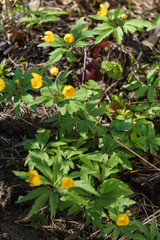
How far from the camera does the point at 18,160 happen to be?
2.78m

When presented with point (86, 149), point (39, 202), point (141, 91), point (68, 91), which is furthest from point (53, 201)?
point (141, 91)

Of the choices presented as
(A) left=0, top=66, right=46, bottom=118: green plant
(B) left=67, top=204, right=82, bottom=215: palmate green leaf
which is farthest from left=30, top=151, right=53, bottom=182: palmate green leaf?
(A) left=0, top=66, right=46, bottom=118: green plant

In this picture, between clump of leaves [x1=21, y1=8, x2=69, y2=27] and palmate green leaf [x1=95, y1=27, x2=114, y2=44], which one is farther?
clump of leaves [x1=21, y1=8, x2=69, y2=27]

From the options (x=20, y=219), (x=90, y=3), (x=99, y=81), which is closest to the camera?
(x=20, y=219)

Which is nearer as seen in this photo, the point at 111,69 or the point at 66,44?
the point at 66,44

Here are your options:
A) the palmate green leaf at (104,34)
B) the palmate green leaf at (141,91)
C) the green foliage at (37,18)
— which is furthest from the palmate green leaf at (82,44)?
the green foliage at (37,18)

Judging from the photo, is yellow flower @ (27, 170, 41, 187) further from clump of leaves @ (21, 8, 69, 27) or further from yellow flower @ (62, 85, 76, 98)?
clump of leaves @ (21, 8, 69, 27)

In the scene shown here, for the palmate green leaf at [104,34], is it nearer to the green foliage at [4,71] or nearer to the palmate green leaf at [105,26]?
the palmate green leaf at [105,26]

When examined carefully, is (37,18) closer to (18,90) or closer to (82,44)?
(82,44)

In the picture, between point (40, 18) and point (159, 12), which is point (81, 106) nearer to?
point (40, 18)

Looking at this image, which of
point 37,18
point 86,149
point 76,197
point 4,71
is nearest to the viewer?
point 76,197

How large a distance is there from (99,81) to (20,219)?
222 cm

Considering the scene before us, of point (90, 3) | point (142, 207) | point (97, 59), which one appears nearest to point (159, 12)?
point (90, 3)

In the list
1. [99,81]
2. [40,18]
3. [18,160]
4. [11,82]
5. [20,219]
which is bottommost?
[20,219]
